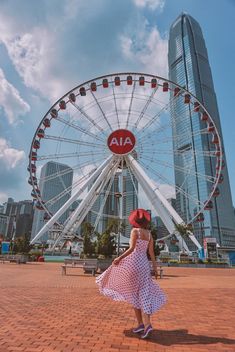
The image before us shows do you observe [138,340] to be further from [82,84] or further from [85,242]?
[82,84]

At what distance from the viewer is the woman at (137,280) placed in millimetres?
4051

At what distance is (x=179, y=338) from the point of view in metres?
4.02

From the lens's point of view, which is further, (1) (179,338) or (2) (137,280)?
(2) (137,280)

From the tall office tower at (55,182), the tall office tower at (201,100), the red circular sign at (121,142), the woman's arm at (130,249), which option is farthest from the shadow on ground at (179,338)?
the tall office tower at (201,100)

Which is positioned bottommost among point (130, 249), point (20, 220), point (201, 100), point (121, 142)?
point (130, 249)

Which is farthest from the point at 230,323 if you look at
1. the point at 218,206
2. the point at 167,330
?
the point at 218,206

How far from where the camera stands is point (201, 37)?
138 m

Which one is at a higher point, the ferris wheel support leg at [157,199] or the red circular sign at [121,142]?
the red circular sign at [121,142]

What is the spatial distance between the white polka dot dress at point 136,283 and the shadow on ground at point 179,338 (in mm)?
413

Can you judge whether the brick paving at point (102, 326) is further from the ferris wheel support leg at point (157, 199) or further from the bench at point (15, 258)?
the ferris wheel support leg at point (157, 199)

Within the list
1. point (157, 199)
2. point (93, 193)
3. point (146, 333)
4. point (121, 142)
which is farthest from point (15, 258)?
point (146, 333)

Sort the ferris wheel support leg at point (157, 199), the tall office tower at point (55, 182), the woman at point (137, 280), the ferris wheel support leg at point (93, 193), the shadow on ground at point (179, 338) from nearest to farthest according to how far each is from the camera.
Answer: the shadow on ground at point (179, 338) → the woman at point (137, 280) → the ferris wheel support leg at point (157, 199) → the tall office tower at point (55, 182) → the ferris wheel support leg at point (93, 193)

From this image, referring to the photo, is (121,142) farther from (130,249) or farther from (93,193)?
(130,249)

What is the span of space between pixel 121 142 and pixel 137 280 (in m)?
26.7
